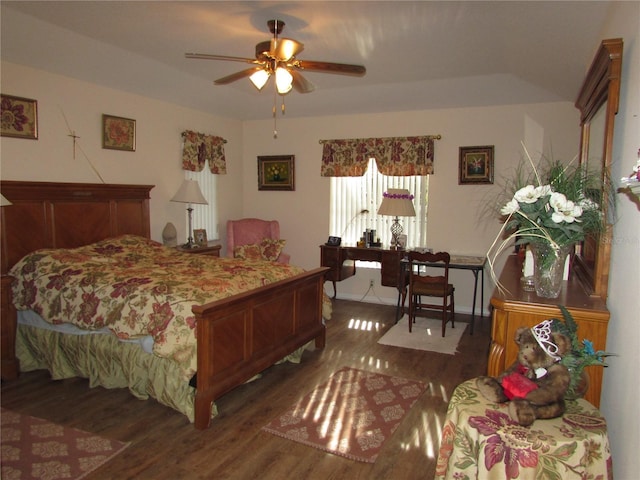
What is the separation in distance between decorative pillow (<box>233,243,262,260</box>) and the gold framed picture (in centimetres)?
40

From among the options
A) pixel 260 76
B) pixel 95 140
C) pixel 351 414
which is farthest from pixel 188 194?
pixel 351 414

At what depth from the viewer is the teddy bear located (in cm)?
158

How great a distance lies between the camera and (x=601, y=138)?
239cm

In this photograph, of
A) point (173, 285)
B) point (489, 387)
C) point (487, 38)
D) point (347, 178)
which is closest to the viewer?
point (489, 387)

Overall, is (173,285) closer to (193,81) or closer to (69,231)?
(69,231)

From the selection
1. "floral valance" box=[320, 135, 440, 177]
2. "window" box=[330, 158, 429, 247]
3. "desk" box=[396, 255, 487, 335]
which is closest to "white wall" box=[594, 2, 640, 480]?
"desk" box=[396, 255, 487, 335]

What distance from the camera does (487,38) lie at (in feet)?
10.8

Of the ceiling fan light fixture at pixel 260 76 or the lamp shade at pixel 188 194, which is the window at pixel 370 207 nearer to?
the lamp shade at pixel 188 194

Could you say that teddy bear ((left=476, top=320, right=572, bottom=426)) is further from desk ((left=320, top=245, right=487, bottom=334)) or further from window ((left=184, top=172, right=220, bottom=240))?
window ((left=184, top=172, right=220, bottom=240))

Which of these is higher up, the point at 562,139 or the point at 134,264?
the point at 562,139

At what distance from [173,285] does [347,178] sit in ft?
11.2

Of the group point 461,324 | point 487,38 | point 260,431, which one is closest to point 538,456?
point 260,431

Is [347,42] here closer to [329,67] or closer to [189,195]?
[329,67]

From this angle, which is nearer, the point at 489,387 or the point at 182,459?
the point at 489,387
